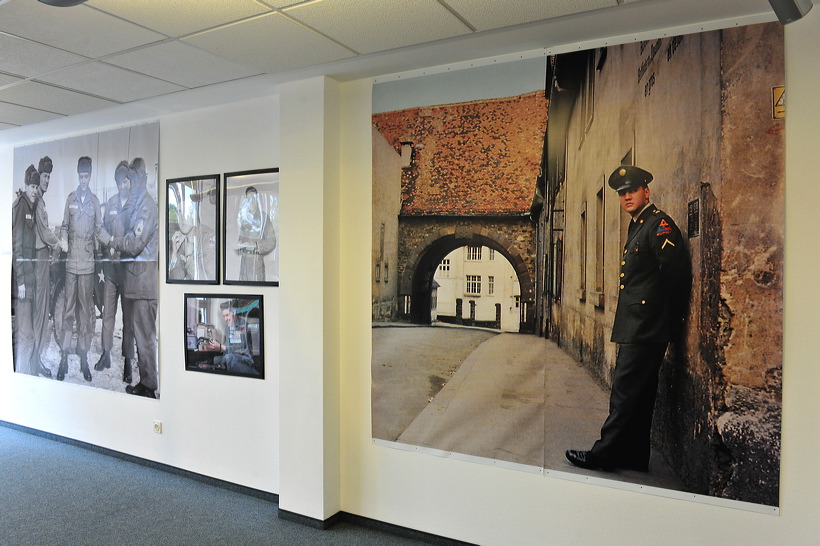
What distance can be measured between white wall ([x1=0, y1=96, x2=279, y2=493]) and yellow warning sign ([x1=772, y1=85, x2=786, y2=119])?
282 cm

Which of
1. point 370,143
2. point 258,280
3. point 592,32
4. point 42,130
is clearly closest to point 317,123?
point 370,143

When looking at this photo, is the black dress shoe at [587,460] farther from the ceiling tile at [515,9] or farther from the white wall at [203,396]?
the ceiling tile at [515,9]

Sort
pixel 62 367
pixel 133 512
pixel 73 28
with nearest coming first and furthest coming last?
pixel 73 28 < pixel 133 512 < pixel 62 367

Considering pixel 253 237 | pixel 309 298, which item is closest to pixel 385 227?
pixel 309 298

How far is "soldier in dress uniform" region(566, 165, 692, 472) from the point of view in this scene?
277 cm

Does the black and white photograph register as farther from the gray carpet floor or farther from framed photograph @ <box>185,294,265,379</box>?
the gray carpet floor

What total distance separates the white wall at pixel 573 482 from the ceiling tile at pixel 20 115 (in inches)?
95.3

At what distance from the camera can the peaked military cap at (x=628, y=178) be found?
9.32 ft

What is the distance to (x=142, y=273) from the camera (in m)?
4.68

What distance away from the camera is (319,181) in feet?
11.8

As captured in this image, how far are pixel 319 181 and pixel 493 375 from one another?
1518 mm

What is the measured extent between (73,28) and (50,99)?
151 cm

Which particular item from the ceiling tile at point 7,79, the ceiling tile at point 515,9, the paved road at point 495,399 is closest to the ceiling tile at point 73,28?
the ceiling tile at point 7,79

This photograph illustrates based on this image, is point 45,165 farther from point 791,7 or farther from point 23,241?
point 791,7
